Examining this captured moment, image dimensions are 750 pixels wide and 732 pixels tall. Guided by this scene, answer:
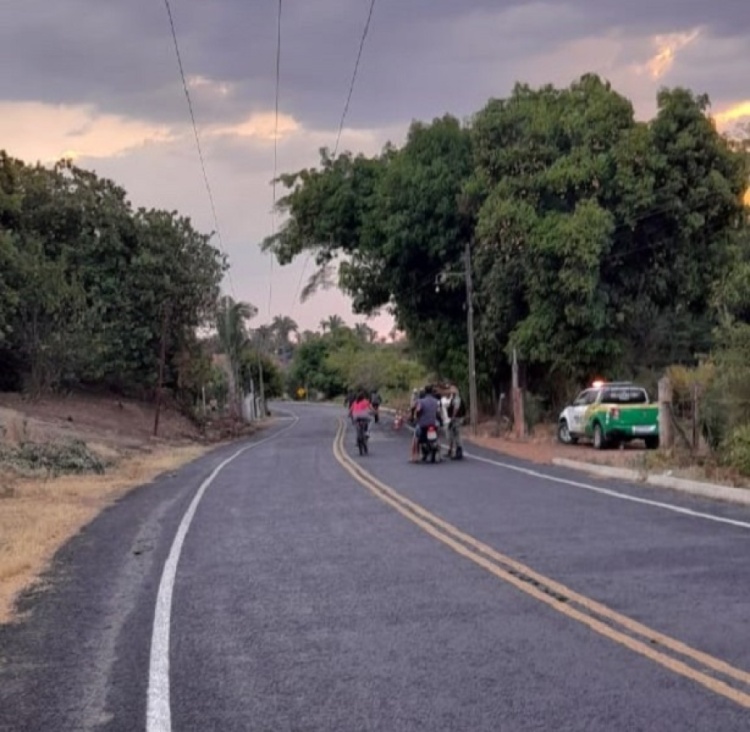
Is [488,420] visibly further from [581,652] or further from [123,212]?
[581,652]

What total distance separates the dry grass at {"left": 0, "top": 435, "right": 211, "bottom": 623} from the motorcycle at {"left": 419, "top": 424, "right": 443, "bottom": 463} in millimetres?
6307

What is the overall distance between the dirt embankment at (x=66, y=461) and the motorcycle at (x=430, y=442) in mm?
6351

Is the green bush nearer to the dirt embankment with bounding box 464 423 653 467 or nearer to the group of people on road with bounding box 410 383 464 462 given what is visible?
the dirt embankment with bounding box 464 423 653 467

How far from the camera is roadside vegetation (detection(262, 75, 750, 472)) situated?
3550cm

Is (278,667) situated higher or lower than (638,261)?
lower

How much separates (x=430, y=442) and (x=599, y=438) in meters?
6.23

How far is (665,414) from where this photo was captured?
23.2 meters

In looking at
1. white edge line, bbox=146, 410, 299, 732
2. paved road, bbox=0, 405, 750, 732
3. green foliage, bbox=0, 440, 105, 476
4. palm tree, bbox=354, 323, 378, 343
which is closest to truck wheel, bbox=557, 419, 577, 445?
green foliage, bbox=0, 440, 105, 476

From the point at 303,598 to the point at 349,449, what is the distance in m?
23.3

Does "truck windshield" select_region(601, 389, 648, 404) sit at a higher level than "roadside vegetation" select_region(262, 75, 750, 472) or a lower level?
lower

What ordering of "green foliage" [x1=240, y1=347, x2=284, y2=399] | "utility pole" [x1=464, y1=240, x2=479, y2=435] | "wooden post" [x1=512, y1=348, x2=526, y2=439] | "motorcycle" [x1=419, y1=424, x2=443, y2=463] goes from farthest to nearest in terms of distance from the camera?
"green foliage" [x1=240, y1=347, x2=284, y2=399] → "utility pole" [x1=464, y1=240, x2=479, y2=435] → "wooden post" [x1=512, y1=348, x2=526, y2=439] → "motorcycle" [x1=419, y1=424, x2=443, y2=463]

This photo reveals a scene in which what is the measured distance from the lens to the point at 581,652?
7215mm

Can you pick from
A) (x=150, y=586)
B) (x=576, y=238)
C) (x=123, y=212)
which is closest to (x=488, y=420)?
(x=576, y=238)

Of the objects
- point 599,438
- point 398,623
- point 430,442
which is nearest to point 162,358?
point 599,438
